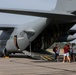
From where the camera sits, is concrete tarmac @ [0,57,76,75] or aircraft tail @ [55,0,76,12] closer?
concrete tarmac @ [0,57,76,75]

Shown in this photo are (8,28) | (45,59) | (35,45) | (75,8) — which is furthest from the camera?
(8,28)

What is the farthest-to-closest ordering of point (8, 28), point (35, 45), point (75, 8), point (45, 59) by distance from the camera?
point (8, 28)
point (35, 45)
point (45, 59)
point (75, 8)

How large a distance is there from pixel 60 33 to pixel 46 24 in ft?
7.29

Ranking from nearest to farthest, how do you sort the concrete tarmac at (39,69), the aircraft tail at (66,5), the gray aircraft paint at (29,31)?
the concrete tarmac at (39,69)
the aircraft tail at (66,5)
the gray aircraft paint at (29,31)

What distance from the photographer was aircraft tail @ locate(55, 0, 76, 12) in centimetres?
2058

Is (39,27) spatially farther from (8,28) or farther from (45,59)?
(8,28)

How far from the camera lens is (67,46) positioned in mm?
21297

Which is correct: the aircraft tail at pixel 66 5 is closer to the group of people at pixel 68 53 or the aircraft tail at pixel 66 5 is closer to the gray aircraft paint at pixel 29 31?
the gray aircraft paint at pixel 29 31

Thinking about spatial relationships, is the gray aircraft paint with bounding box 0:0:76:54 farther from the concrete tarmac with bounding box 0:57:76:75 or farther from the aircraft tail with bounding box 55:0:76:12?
the concrete tarmac with bounding box 0:57:76:75

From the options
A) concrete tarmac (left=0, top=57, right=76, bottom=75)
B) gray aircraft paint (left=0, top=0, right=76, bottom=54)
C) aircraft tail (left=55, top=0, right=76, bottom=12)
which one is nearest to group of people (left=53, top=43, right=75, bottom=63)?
gray aircraft paint (left=0, top=0, right=76, bottom=54)

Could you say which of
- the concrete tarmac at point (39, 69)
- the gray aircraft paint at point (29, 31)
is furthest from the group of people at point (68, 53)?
the concrete tarmac at point (39, 69)

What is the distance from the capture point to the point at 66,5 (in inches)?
846

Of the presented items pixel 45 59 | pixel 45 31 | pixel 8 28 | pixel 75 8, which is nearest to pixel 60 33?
pixel 45 31

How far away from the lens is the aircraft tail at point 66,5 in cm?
2058
